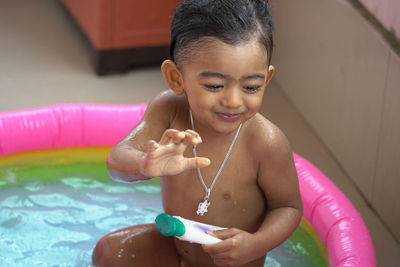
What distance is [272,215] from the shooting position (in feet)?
5.11

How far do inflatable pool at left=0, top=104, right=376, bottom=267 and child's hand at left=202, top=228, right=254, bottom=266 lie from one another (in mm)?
344

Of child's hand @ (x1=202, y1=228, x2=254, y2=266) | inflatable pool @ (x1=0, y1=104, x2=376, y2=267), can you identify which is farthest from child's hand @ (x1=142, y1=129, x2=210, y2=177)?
inflatable pool @ (x1=0, y1=104, x2=376, y2=267)

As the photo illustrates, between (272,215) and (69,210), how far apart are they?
82 cm

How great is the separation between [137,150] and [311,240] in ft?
2.47

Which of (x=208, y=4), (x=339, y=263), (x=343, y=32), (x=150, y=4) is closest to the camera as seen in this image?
(x=208, y=4)

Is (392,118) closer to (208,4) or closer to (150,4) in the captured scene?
(208,4)

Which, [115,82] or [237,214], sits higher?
[237,214]

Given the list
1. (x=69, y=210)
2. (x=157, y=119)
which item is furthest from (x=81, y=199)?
(x=157, y=119)

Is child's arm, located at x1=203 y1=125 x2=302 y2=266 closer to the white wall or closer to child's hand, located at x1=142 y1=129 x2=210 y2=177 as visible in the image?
child's hand, located at x1=142 y1=129 x2=210 y2=177

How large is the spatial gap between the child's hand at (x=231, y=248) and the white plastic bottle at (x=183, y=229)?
0.01 meters

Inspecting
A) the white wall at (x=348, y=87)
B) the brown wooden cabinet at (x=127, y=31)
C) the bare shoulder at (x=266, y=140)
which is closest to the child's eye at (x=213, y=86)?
the bare shoulder at (x=266, y=140)

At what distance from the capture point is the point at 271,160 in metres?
1.52

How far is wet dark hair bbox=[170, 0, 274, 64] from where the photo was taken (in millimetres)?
1323

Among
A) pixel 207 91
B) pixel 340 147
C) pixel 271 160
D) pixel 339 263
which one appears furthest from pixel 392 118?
pixel 207 91
